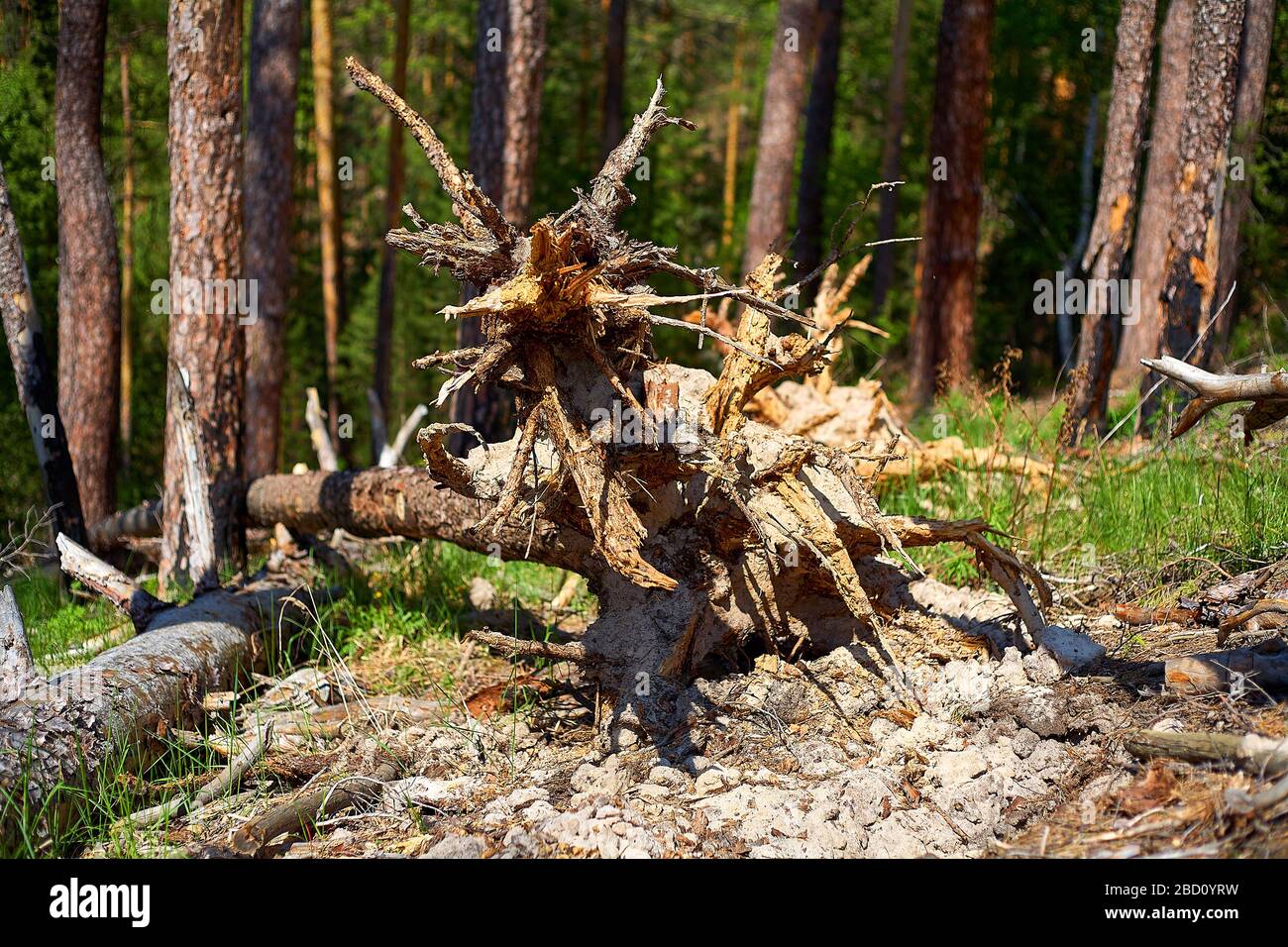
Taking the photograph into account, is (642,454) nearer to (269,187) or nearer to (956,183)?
(956,183)

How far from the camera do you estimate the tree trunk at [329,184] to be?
14.8m

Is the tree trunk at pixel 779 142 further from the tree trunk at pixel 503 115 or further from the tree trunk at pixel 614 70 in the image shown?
the tree trunk at pixel 614 70

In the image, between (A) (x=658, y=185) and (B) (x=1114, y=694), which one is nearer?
(B) (x=1114, y=694)

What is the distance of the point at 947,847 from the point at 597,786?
3.81ft

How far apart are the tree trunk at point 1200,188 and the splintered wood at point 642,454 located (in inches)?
154

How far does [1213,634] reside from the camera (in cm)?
400

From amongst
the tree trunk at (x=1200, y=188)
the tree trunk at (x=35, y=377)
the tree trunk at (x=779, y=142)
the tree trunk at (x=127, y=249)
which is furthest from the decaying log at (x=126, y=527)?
the tree trunk at (x=127, y=249)

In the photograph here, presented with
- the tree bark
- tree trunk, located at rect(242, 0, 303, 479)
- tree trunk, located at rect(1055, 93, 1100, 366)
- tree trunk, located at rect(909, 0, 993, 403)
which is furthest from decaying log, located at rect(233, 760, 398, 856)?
tree trunk, located at rect(1055, 93, 1100, 366)

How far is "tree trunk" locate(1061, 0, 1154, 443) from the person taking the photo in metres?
7.23

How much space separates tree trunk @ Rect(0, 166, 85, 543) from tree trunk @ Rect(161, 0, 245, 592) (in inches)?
32.7

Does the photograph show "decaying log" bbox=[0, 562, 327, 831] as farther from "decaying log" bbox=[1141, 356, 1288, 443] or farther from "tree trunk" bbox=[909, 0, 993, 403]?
"tree trunk" bbox=[909, 0, 993, 403]

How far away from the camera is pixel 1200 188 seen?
7.25 meters
